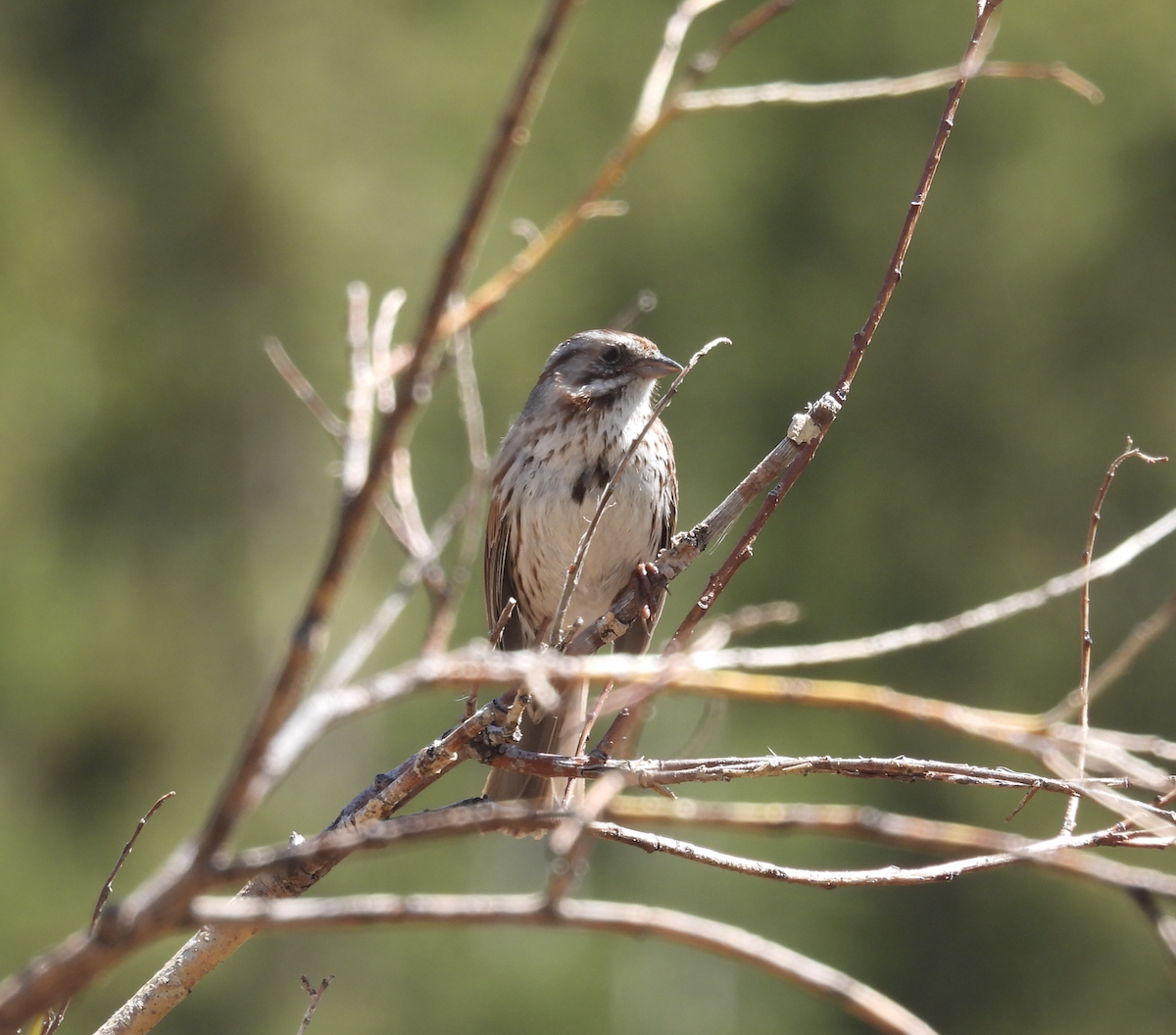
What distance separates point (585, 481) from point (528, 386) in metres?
6.78

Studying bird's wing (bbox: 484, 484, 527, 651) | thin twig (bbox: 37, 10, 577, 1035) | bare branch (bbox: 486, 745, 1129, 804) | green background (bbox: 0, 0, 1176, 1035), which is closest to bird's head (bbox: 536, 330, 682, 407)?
bird's wing (bbox: 484, 484, 527, 651)

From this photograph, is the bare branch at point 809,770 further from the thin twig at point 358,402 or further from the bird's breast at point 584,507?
the bird's breast at point 584,507

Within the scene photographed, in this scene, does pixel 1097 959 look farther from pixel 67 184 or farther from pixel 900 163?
pixel 67 184

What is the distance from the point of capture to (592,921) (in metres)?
1.08

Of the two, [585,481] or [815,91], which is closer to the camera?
[815,91]

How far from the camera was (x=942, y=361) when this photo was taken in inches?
494

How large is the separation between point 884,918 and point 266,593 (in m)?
6.02

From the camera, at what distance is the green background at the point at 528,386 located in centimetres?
1085

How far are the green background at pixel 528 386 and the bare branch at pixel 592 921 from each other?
9.11m

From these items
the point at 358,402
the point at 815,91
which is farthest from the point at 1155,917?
the point at 815,91

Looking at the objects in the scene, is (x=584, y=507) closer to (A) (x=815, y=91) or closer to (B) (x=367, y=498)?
(A) (x=815, y=91)

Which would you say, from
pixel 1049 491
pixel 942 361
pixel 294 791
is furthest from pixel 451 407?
pixel 1049 491

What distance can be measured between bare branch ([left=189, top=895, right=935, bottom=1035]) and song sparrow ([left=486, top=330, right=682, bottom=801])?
2.91 m

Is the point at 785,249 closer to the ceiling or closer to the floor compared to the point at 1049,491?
closer to the ceiling
